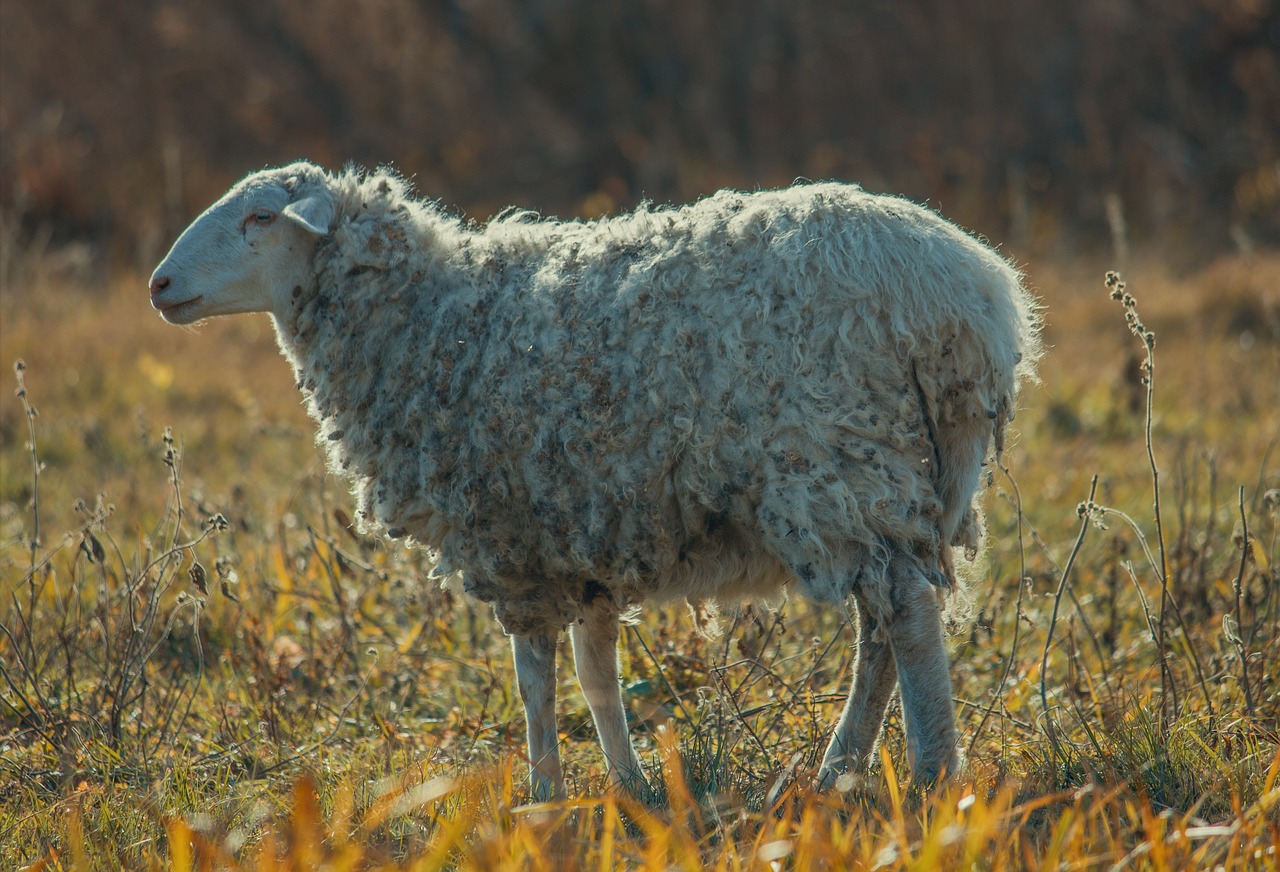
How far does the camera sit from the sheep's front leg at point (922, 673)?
300 cm

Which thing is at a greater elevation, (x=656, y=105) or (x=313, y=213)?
(x=656, y=105)

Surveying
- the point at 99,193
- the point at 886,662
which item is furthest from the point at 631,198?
the point at 886,662

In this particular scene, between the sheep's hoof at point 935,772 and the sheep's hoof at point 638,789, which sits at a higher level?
the sheep's hoof at point 638,789

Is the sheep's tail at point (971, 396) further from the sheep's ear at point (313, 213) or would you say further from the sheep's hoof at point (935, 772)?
the sheep's ear at point (313, 213)

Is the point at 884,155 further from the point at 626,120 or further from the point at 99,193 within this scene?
the point at 99,193

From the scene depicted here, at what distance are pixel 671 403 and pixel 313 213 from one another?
45.4 inches

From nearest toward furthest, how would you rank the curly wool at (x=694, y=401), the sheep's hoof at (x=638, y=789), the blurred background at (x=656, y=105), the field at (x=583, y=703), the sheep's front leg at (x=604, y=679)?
the field at (x=583, y=703)
the curly wool at (x=694, y=401)
the sheep's hoof at (x=638, y=789)
the sheep's front leg at (x=604, y=679)
the blurred background at (x=656, y=105)

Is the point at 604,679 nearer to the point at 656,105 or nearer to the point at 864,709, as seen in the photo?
the point at 864,709

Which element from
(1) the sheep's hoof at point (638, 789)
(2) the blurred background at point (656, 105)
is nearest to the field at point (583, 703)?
(1) the sheep's hoof at point (638, 789)

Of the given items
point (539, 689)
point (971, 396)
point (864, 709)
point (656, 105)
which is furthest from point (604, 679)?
point (656, 105)

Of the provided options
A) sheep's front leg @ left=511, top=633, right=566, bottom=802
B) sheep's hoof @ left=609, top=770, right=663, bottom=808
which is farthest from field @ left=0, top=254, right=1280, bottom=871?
sheep's front leg @ left=511, top=633, right=566, bottom=802

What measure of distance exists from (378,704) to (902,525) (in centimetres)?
191

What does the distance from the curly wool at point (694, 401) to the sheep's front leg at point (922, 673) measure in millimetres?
67

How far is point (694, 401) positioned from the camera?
9.82ft
